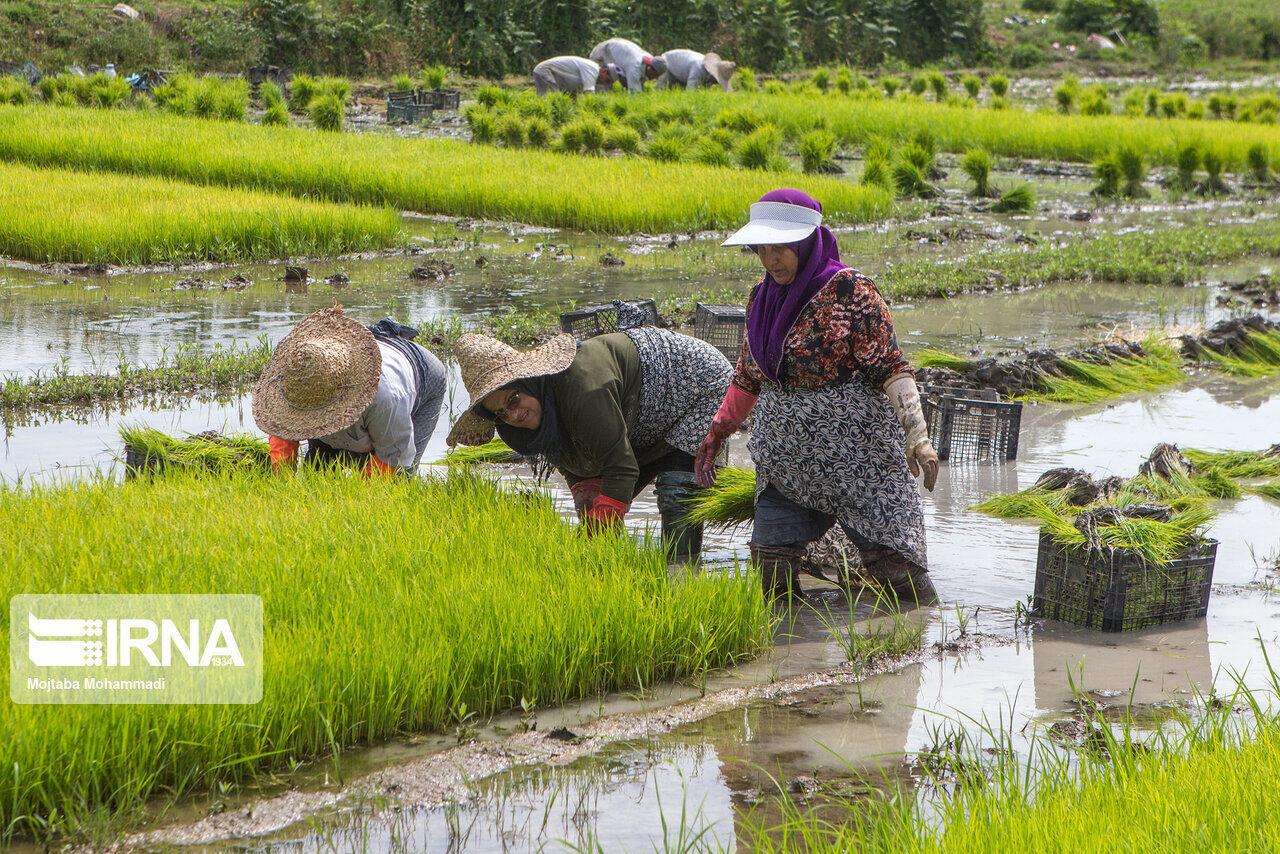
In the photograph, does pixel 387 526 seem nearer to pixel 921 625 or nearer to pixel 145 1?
pixel 921 625

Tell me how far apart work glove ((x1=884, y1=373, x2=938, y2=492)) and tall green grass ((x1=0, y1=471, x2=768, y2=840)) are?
59cm

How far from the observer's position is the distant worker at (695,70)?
25.4 meters

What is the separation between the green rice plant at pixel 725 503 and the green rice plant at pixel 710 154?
11.6 m

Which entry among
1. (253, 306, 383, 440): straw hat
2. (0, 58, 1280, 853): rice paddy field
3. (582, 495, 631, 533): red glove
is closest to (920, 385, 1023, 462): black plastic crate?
(0, 58, 1280, 853): rice paddy field

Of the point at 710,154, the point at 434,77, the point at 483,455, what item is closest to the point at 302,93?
the point at 434,77

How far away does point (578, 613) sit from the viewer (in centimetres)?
365

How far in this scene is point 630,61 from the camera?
25391mm

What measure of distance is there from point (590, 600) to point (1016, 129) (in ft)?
57.6

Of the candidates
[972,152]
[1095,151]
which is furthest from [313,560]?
[1095,151]

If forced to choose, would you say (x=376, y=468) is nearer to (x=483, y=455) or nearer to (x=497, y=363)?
(x=497, y=363)

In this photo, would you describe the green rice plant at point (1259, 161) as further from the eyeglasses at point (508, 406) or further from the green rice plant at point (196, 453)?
the eyeglasses at point (508, 406)

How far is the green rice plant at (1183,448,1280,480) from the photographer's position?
5.84m

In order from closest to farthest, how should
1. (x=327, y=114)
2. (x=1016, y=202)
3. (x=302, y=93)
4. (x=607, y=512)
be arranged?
(x=607, y=512)
(x=1016, y=202)
(x=327, y=114)
(x=302, y=93)

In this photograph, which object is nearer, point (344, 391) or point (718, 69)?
point (344, 391)
